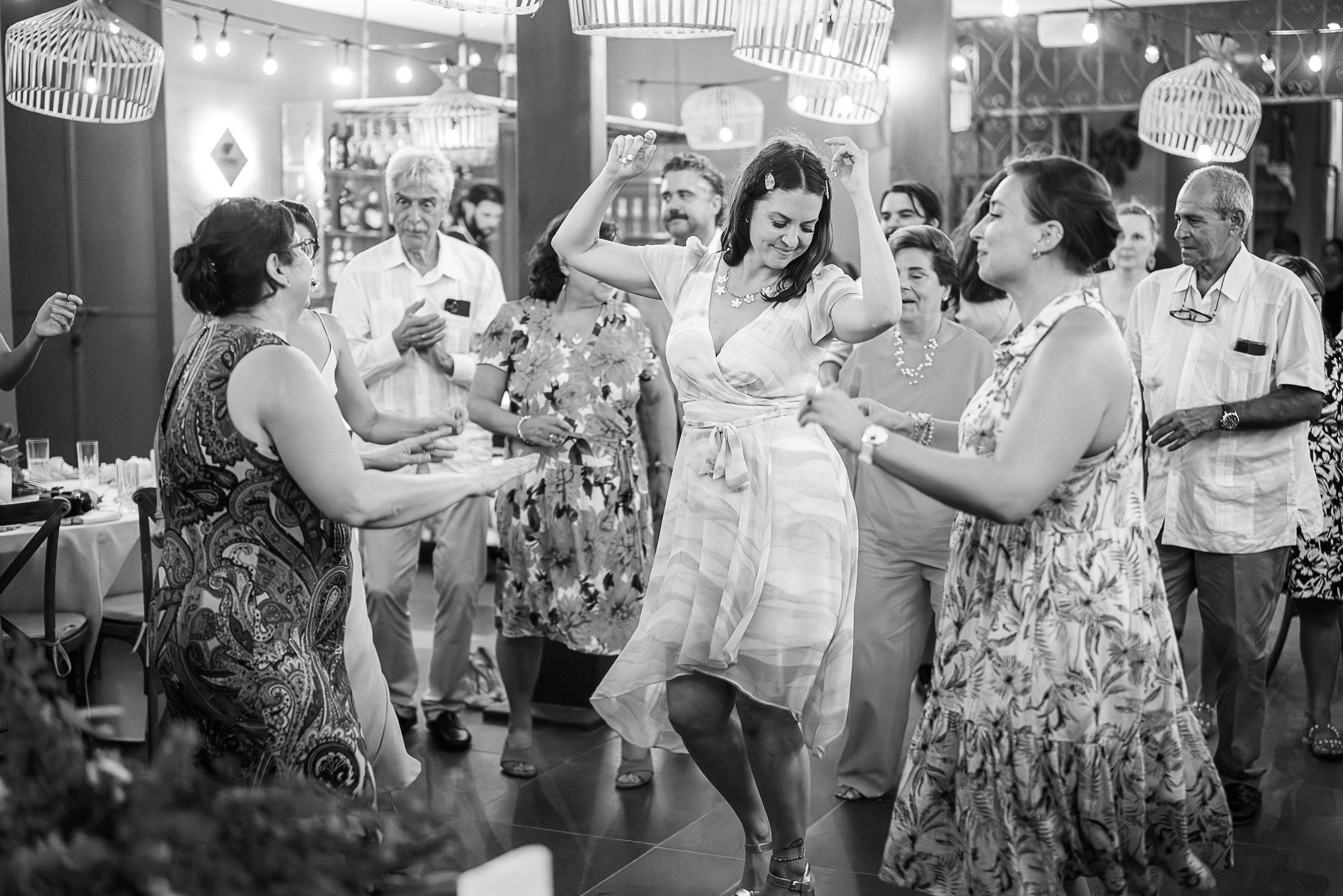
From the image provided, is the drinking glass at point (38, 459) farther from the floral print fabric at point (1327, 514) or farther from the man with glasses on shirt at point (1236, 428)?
the floral print fabric at point (1327, 514)

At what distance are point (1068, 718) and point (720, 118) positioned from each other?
28.8 ft

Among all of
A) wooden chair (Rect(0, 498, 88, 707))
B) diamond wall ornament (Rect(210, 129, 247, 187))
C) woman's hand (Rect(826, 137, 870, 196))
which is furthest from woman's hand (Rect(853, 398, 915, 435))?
diamond wall ornament (Rect(210, 129, 247, 187))

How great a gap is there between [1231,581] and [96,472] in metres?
4.20

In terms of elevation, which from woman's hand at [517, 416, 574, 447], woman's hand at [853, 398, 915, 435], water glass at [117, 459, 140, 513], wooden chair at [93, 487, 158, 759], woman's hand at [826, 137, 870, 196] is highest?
woman's hand at [826, 137, 870, 196]

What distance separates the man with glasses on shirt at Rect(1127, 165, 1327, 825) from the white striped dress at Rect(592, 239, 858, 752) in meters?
1.31

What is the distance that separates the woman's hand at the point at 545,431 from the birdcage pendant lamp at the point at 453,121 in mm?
5464

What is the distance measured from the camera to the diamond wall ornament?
1021cm

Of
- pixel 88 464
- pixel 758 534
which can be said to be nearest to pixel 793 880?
pixel 758 534

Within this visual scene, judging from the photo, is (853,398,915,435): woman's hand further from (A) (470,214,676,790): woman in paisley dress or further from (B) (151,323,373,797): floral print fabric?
(A) (470,214,676,790): woman in paisley dress

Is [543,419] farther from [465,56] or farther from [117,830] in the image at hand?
[465,56]

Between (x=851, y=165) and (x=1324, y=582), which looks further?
(x=1324, y=582)

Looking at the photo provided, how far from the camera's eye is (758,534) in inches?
125

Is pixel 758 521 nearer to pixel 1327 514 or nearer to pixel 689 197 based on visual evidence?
pixel 689 197

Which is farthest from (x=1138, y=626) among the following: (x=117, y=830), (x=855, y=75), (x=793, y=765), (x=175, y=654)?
(x=855, y=75)
